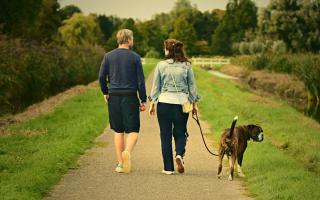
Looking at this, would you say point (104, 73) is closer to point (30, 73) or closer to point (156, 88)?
point (156, 88)

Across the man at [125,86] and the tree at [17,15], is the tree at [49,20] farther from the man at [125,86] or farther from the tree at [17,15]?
the man at [125,86]

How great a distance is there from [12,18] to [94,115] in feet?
66.7

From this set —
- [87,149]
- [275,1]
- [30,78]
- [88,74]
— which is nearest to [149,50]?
[275,1]

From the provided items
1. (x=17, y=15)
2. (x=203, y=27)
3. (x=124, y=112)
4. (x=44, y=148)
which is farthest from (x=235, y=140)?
(x=203, y=27)

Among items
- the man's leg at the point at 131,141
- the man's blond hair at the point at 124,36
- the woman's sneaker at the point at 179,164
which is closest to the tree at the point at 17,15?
the man's blond hair at the point at 124,36

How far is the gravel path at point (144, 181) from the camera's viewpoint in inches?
348

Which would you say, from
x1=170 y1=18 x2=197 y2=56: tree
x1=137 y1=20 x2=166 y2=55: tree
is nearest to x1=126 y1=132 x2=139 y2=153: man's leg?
x1=170 y1=18 x2=197 y2=56: tree

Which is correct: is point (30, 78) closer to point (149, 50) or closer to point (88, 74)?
point (88, 74)

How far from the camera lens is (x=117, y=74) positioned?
10547 mm

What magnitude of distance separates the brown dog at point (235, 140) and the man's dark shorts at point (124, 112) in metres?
1.42

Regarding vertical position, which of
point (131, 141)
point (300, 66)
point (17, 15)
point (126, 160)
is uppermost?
point (17, 15)

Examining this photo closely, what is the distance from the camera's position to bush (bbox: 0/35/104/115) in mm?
22328

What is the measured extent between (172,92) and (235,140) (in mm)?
1228

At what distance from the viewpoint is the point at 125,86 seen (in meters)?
10.5
